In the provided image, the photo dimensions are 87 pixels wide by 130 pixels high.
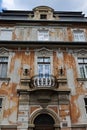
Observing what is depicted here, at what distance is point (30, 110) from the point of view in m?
12.6

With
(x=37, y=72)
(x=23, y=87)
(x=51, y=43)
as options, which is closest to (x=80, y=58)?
(x=51, y=43)

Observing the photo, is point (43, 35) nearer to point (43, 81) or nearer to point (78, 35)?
point (78, 35)

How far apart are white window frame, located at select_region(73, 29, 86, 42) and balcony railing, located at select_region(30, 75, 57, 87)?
495cm

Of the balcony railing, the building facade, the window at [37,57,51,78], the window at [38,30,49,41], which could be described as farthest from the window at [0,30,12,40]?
the balcony railing

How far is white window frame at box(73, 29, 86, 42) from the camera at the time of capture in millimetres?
16891

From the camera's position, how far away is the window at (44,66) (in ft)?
47.6

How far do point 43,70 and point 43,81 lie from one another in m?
1.53

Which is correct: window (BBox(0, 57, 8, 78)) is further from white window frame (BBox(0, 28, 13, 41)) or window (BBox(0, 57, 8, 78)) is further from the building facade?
white window frame (BBox(0, 28, 13, 41))

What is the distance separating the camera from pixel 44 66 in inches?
590

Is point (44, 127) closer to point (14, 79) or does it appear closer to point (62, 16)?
point (14, 79)

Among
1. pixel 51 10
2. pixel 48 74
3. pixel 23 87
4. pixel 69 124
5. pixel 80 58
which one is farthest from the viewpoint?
pixel 51 10

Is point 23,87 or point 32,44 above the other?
point 32,44

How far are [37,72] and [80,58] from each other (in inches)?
141

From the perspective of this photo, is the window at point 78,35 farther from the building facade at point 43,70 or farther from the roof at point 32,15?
the roof at point 32,15
